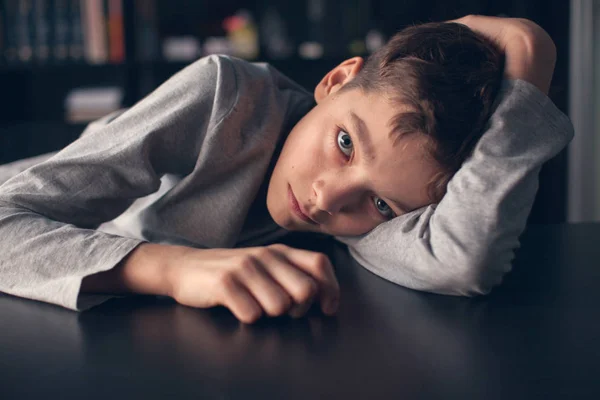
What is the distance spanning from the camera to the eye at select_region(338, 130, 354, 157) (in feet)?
2.56

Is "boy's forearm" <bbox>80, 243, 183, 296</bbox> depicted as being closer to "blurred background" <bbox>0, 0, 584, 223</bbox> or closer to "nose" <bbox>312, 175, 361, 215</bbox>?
"nose" <bbox>312, 175, 361, 215</bbox>

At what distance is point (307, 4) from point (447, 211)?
5.84 feet

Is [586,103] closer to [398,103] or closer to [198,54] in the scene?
[198,54]

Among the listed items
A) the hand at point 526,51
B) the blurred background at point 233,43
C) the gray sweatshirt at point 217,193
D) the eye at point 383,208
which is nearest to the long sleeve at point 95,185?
the gray sweatshirt at point 217,193

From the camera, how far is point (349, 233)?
838 millimetres

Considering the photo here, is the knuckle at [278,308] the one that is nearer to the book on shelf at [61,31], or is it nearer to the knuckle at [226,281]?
the knuckle at [226,281]

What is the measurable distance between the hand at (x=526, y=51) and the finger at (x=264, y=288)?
46 cm

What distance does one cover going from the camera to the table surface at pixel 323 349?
42 centimetres

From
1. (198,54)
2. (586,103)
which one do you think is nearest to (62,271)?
(198,54)

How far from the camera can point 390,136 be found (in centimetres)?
73

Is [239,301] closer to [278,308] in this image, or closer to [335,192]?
[278,308]

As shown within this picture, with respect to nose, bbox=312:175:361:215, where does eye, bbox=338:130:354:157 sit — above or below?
above

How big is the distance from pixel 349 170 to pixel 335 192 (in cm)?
3

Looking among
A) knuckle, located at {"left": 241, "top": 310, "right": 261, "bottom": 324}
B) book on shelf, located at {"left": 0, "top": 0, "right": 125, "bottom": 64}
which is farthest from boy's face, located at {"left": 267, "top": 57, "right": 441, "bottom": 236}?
book on shelf, located at {"left": 0, "top": 0, "right": 125, "bottom": 64}
